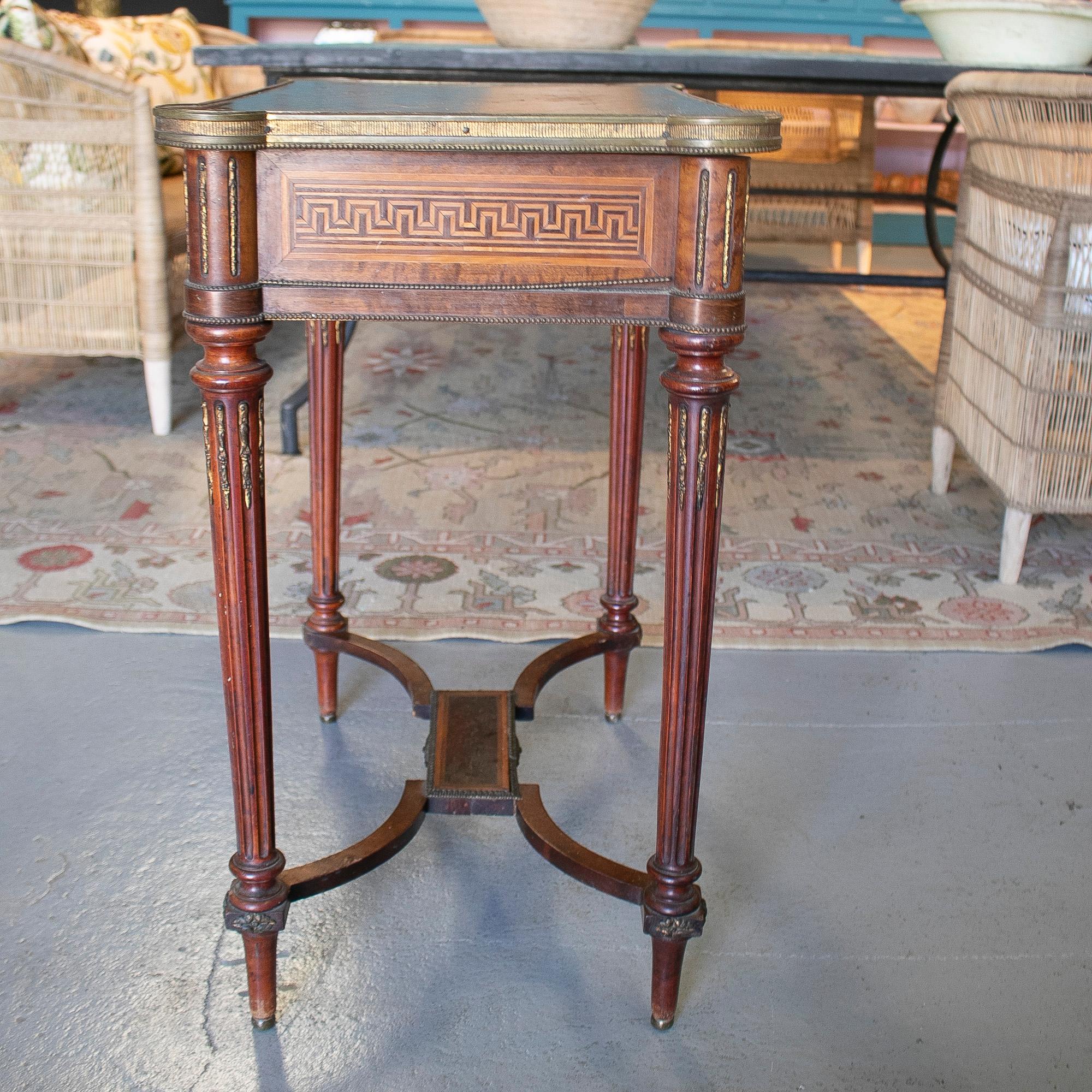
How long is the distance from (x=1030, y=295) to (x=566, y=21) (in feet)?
3.78

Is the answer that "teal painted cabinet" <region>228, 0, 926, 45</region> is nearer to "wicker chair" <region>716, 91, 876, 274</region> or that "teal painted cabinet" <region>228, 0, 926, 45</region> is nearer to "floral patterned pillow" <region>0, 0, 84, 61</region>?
Result: "wicker chair" <region>716, 91, 876, 274</region>

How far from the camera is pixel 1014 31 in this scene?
257 centimetres

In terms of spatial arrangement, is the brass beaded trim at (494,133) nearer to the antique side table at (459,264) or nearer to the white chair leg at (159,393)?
the antique side table at (459,264)

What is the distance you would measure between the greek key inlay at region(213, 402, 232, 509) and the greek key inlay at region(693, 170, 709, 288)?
1.22ft

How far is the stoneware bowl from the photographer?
2.52m

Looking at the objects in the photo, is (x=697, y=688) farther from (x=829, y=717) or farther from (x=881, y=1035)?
(x=829, y=717)

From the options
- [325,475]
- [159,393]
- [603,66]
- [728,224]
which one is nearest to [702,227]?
[728,224]

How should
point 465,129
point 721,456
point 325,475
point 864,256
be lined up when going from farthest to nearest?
point 864,256 < point 325,475 < point 721,456 < point 465,129

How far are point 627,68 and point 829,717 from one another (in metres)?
1.39

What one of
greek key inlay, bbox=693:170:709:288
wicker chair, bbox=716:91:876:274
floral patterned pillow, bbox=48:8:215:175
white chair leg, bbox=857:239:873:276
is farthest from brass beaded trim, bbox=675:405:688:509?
white chair leg, bbox=857:239:873:276

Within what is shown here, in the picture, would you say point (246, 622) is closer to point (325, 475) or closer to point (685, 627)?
point (685, 627)

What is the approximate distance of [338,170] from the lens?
880mm

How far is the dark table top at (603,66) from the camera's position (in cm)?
233

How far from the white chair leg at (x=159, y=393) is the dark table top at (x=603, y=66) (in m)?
0.64
